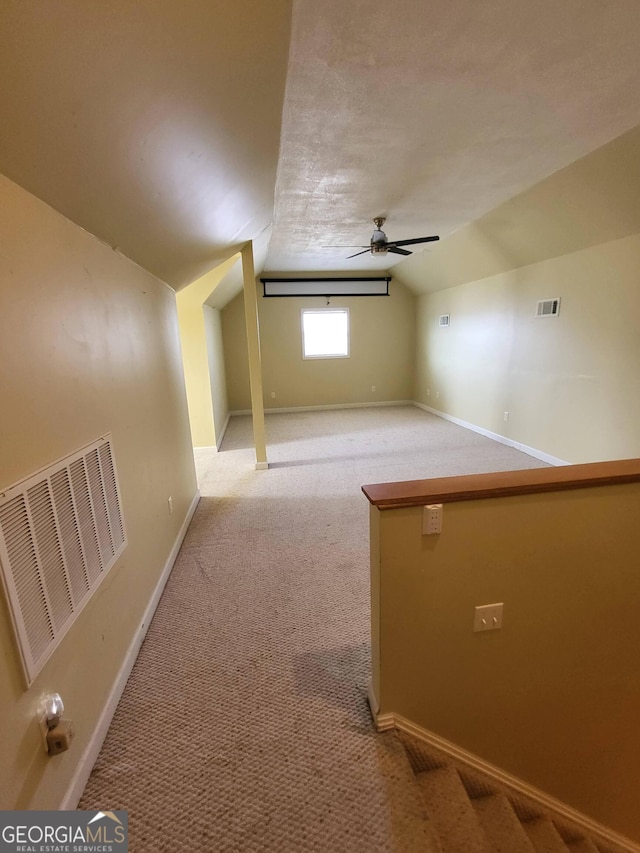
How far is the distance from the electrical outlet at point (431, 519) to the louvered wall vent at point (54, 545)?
1.12 meters

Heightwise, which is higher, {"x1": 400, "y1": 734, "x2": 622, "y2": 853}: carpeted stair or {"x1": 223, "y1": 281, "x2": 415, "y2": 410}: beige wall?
{"x1": 223, "y1": 281, "x2": 415, "y2": 410}: beige wall

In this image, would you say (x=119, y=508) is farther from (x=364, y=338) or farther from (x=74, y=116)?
(x=364, y=338)

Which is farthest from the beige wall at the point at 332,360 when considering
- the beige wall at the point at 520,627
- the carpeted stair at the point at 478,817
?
the carpeted stair at the point at 478,817

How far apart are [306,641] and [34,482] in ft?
4.29

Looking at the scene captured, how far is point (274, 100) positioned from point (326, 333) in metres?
5.29

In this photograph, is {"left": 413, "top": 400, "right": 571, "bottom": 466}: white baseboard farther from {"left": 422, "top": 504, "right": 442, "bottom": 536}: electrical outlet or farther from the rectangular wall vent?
{"left": 422, "top": 504, "right": 442, "bottom": 536}: electrical outlet

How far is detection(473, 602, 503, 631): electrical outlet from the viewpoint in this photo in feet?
4.17

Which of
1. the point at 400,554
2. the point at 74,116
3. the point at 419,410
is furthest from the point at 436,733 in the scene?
the point at 419,410

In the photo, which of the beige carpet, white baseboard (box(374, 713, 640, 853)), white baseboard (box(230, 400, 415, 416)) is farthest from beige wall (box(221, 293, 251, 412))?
white baseboard (box(374, 713, 640, 853))

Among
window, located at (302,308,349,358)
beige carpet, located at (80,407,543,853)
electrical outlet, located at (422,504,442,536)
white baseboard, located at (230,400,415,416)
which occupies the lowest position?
beige carpet, located at (80,407,543,853)

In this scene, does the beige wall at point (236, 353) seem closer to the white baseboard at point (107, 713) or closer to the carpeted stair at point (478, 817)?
the white baseboard at point (107, 713)

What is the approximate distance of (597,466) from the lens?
1.34 meters

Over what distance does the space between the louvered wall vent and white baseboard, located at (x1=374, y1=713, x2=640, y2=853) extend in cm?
111

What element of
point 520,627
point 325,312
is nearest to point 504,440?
point 520,627
